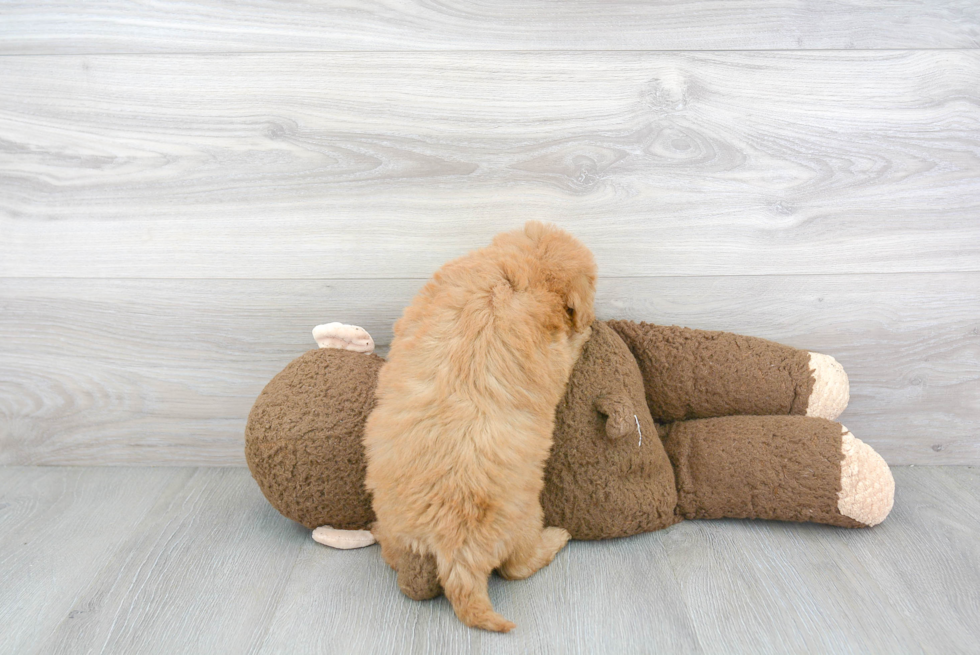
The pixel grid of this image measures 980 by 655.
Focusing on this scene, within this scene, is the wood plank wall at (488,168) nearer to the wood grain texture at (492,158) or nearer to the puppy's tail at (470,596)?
the wood grain texture at (492,158)

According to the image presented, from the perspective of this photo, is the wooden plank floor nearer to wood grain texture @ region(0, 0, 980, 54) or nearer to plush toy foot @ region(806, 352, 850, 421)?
plush toy foot @ region(806, 352, 850, 421)

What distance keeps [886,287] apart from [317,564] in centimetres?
100

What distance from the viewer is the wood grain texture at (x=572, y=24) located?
1073 mm

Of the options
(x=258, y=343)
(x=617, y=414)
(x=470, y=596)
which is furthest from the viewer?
(x=258, y=343)

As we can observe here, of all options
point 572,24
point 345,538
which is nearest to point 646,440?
point 345,538

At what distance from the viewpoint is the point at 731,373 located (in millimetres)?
1077

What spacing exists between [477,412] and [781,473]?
49 cm

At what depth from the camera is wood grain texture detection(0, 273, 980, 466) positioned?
45.8 inches

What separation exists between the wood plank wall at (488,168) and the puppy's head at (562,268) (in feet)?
0.68

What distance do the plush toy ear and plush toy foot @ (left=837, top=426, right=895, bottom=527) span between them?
32cm

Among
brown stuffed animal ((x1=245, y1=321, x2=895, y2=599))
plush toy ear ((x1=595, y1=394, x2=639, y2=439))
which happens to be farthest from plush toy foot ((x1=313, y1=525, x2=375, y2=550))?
plush toy ear ((x1=595, y1=394, x2=639, y2=439))

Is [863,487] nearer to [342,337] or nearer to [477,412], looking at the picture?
[477,412]

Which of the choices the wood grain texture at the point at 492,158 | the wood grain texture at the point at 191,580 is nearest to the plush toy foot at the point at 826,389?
the wood grain texture at the point at 492,158

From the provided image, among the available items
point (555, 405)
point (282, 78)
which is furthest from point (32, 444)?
point (555, 405)
